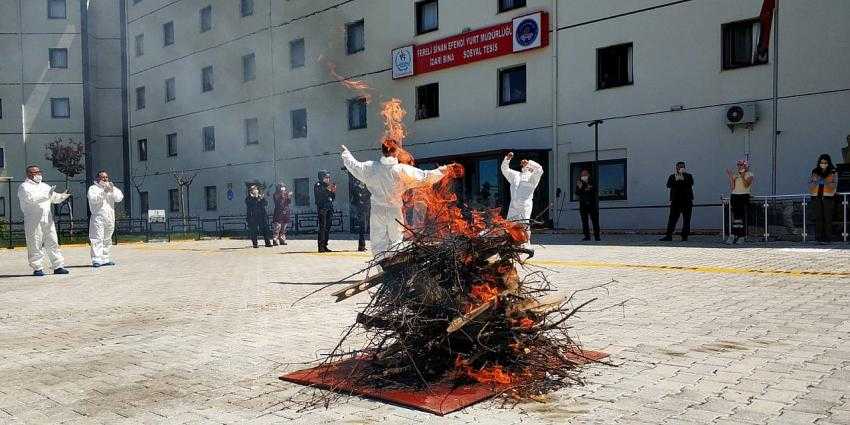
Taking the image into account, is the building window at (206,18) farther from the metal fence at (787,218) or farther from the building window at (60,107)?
the metal fence at (787,218)

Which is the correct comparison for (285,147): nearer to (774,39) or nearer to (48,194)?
(48,194)

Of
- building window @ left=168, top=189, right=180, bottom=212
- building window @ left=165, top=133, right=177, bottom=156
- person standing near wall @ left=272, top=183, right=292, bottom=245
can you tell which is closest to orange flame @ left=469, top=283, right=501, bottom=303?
person standing near wall @ left=272, top=183, right=292, bottom=245

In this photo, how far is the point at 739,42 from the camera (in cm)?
1706

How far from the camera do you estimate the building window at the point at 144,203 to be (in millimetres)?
38344

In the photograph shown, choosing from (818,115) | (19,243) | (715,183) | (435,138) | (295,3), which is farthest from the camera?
(295,3)

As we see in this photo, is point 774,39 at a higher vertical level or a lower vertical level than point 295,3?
lower

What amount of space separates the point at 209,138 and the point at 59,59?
1200 centimetres

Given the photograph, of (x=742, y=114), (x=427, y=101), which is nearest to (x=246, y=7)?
(x=427, y=101)

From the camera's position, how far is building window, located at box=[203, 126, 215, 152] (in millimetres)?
33094

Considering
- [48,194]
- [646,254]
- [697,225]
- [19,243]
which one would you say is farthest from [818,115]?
[19,243]

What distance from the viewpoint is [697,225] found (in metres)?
17.5

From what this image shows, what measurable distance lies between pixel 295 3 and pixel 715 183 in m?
17.6

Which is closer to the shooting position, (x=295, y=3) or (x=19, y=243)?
(x=19, y=243)

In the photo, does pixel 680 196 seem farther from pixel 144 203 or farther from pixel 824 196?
pixel 144 203
